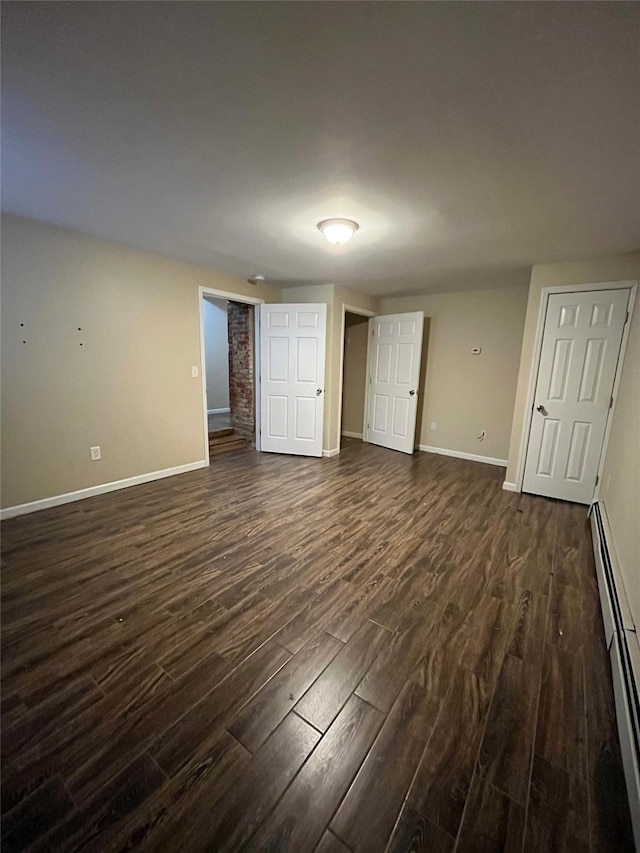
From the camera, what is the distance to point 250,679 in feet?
4.66

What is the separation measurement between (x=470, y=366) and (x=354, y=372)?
1866mm

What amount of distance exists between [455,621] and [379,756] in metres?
0.82

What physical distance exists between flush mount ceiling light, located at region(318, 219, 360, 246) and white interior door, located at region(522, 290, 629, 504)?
218 cm

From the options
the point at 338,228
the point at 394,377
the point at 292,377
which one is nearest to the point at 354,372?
the point at 394,377

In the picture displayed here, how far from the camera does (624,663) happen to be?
1.42m

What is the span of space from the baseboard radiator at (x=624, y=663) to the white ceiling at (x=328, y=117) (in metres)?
2.16

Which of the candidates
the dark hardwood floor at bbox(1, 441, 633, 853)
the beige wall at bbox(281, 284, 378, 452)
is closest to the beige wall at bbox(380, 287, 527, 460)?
the beige wall at bbox(281, 284, 378, 452)

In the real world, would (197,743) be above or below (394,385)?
below

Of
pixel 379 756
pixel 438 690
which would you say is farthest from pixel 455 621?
pixel 379 756

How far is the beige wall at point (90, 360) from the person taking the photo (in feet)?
8.60

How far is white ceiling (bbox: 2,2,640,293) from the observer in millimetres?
1004

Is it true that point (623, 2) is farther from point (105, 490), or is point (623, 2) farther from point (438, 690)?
point (105, 490)

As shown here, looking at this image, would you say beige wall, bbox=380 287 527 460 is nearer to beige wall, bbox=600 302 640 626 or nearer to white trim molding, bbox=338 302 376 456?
white trim molding, bbox=338 302 376 456

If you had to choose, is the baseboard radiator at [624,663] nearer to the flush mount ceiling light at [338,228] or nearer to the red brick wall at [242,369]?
the flush mount ceiling light at [338,228]
